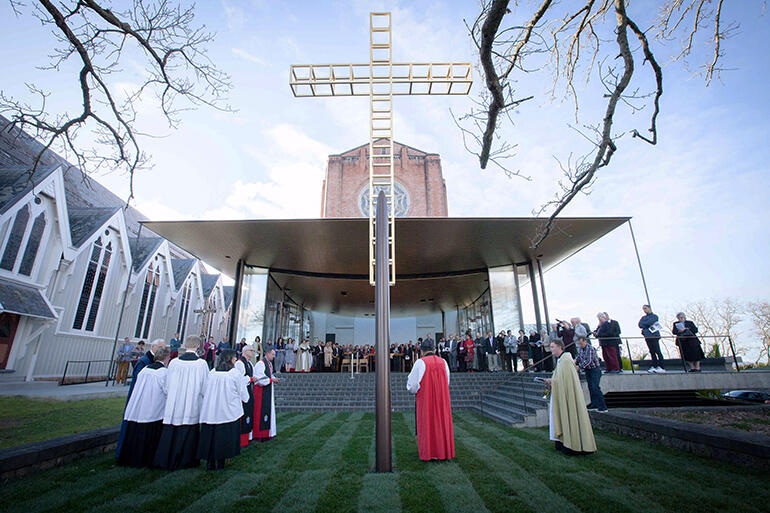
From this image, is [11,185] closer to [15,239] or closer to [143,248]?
[15,239]

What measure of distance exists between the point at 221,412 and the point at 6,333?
1605 centimetres

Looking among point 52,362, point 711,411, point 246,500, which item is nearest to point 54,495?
point 246,500

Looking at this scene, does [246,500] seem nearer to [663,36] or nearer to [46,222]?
[663,36]

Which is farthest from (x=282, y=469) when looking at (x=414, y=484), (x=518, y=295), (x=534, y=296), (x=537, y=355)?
(x=534, y=296)

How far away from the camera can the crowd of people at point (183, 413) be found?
4.84 m

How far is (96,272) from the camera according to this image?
1973cm

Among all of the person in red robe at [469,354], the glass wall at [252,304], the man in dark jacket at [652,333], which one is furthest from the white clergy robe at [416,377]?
the glass wall at [252,304]

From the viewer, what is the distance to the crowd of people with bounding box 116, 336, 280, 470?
484cm

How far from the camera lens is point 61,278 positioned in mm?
17188

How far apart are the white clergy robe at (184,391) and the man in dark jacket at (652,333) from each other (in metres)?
10.8

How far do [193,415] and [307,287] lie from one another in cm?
1905

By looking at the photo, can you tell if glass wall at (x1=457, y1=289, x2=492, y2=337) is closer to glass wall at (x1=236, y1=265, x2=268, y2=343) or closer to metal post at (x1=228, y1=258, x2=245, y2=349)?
glass wall at (x1=236, y1=265, x2=268, y2=343)

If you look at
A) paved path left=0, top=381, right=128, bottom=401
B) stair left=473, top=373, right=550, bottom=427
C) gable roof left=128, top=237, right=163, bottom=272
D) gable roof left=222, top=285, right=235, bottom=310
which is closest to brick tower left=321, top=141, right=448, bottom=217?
gable roof left=128, top=237, right=163, bottom=272

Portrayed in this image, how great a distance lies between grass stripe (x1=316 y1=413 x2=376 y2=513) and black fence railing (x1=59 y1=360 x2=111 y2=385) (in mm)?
15809
